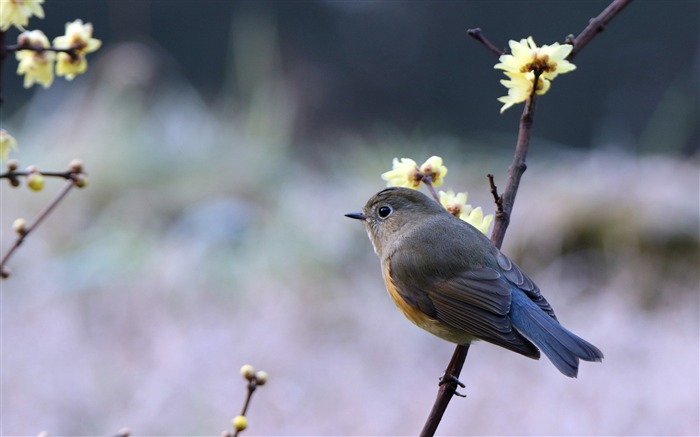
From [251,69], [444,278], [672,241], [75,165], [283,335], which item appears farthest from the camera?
[251,69]

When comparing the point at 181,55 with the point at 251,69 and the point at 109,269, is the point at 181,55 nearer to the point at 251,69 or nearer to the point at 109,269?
the point at 251,69

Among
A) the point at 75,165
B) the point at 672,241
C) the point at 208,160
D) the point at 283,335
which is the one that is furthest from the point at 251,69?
the point at 75,165

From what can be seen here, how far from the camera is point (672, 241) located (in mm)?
5012

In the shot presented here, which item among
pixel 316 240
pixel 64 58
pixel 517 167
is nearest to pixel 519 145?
pixel 517 167

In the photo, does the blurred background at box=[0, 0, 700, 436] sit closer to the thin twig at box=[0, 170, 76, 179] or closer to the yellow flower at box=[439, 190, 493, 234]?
the yellow flower at box=[439, 190, 493, 234]

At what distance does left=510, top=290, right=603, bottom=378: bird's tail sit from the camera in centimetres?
169

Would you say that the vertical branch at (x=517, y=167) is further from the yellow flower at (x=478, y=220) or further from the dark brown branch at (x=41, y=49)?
the dark brown branch at (x=41, y=49)

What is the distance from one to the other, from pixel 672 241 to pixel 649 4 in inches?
156

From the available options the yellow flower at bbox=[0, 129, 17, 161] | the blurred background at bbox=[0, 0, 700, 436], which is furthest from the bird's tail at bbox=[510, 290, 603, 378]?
the blurred background at bbox=[0, 0, 700, 436]

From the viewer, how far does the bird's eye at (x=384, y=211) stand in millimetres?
2277

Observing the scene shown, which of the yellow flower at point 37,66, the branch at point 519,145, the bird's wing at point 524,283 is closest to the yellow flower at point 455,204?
the branch at point 519,145

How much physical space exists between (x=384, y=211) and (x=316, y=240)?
3016mm

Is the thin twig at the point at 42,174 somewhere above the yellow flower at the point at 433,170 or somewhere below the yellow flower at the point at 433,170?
below

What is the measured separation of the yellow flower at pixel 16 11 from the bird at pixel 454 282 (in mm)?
925
